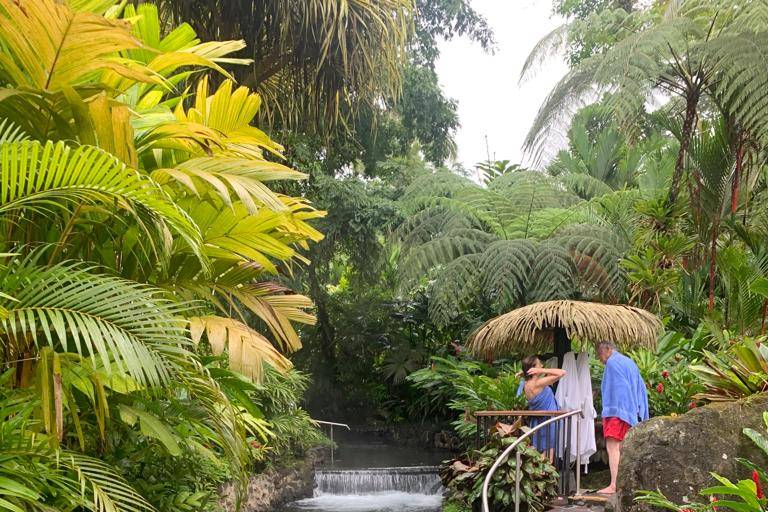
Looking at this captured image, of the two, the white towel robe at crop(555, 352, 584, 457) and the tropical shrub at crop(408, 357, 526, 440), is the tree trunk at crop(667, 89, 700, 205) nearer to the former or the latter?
the tropical shrub at crop(408, 357, 526, 440)

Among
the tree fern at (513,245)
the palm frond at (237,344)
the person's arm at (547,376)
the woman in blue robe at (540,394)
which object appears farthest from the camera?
the tree fern at (513,245)

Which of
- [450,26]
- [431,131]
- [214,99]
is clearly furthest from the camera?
[450,26]

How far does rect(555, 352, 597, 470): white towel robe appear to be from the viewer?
774cm

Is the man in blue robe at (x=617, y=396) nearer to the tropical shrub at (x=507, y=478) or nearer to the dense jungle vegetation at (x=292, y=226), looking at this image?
the tropical shrub at (x=507, y=478)

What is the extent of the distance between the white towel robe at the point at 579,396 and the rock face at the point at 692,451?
6.97 feet

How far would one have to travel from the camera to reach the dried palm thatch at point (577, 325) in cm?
767

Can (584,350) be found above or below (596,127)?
below

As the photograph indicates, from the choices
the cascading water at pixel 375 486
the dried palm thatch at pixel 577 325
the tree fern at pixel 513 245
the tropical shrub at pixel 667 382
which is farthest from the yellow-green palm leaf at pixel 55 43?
the cascading water at pixel 375 486

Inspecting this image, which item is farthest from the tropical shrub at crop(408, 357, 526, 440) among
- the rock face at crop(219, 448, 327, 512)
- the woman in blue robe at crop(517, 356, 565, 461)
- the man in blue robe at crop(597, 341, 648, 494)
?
the rock face at crop(219, 448, 327, 512)

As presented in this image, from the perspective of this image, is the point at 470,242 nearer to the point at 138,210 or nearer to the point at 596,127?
the point at 138,210

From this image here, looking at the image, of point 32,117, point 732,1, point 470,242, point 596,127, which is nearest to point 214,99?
point 32,117

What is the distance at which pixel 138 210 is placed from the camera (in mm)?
3578

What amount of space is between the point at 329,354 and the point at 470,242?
702 cm

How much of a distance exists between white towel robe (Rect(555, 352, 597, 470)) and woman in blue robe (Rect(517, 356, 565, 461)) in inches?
5.3
